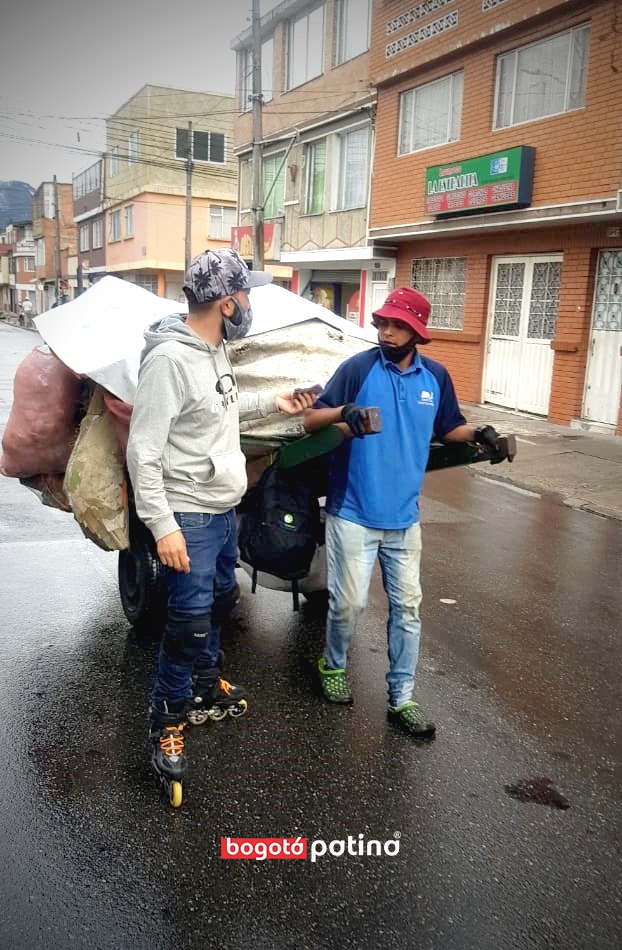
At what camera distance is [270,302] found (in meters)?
4.65

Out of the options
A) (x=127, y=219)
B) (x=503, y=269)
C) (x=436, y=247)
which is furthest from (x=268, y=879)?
(x=127, y=219)

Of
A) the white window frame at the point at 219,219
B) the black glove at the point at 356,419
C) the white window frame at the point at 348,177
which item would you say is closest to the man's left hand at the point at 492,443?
the black glove at the point at 356,419

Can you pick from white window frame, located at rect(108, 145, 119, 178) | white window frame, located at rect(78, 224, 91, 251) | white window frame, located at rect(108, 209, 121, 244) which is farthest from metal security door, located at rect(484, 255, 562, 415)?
white window frame, located at rect(78, 224, 91, 251)

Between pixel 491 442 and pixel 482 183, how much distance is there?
11.0 m

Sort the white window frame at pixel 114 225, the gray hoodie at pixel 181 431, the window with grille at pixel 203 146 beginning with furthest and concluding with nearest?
the white window frame at pixel 114 225
the window with grille at pixel 203 146
the gray hoodie at pixel 181 431

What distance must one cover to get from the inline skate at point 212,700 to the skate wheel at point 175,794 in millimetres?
580

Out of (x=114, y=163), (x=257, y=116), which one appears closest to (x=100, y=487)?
(x=257, y=116)

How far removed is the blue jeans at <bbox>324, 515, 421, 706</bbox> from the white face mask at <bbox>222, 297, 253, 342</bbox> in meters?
0.97

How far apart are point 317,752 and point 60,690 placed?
131cm

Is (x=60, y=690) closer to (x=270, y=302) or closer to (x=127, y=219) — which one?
(x=270, y=302)

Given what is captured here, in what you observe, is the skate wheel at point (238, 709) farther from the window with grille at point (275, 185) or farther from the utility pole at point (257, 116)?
the window with grille at point (275, 185)

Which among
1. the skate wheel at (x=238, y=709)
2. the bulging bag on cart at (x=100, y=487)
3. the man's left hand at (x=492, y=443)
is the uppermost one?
the man's left hand at (x=492, y=443)

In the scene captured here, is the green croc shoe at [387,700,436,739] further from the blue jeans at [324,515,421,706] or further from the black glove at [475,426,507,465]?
the black glove at [475,426,507,465]

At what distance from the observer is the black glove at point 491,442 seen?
3.63 m
